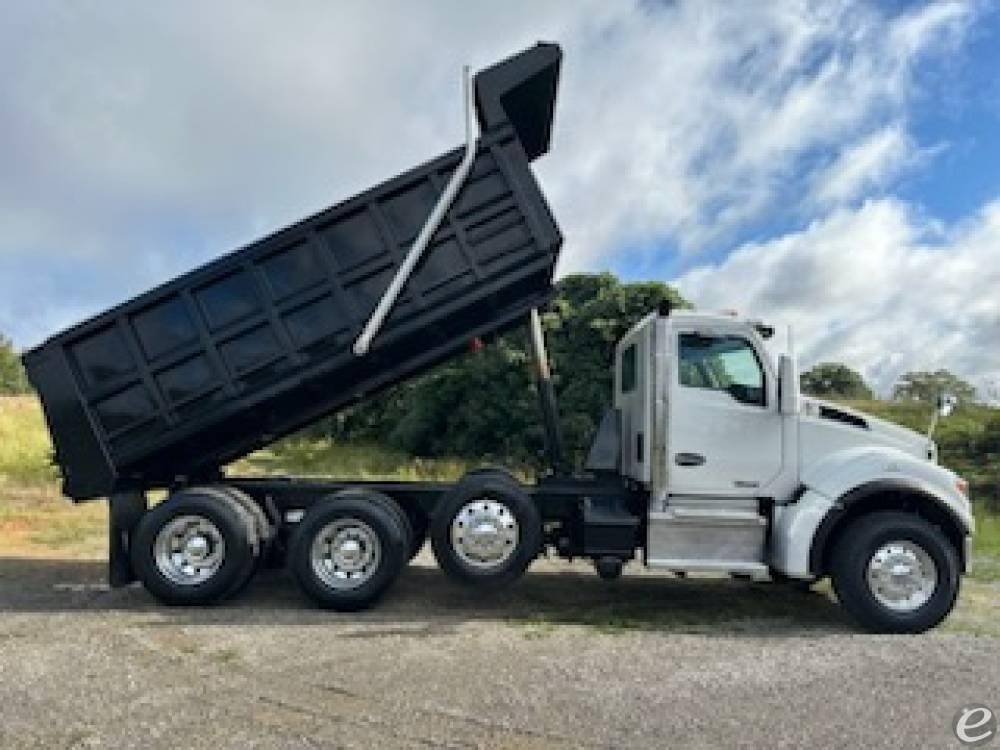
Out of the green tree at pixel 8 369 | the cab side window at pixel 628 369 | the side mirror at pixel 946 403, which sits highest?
the green tree at pixel 8 369

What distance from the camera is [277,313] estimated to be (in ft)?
24.3

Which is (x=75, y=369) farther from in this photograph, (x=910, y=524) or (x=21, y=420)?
Result: (x=21, y=420)

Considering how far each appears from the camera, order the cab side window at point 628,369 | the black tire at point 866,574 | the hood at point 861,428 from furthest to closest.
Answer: the cab side window at point 628,369
the hood at point 861,428
the black tire at point 866,574

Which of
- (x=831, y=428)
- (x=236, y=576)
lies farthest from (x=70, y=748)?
(x=831, y=428)

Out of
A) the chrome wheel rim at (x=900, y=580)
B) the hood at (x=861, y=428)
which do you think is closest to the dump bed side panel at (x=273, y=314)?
the hood at (x=861, y=428)

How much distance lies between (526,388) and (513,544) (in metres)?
13.2

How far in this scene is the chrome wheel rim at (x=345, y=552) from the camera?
727 cm

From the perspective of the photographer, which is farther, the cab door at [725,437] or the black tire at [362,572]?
the cab door at [725,437]

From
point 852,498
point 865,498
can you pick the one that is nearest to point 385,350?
point 852,498

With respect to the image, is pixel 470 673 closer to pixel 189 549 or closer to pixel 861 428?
pixel 189 549

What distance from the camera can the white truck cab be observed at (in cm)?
703

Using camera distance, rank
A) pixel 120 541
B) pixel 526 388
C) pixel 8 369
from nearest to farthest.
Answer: pixel 120 541 < pixel 526 388 < pixel 8 369

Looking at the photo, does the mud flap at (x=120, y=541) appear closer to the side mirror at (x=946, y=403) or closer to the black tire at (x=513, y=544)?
the black tire at (x=513, y=544)

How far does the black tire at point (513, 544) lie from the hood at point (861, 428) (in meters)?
2.38
